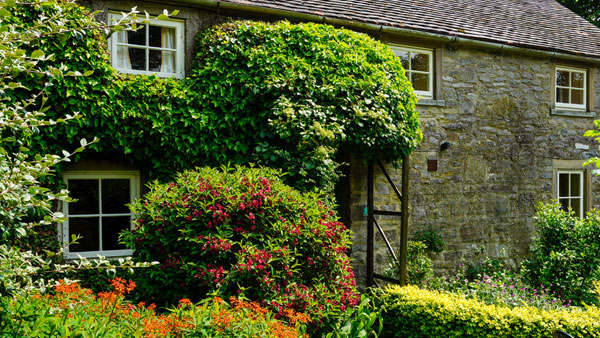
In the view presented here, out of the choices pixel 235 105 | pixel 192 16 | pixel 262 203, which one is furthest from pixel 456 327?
pixel 192 16

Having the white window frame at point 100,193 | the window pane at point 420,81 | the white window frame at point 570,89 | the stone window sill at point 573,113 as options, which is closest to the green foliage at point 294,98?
the white window frame at point 100,193

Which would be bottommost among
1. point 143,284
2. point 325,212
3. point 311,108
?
point 143,284

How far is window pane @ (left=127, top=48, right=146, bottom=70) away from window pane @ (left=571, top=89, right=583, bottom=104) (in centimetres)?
943

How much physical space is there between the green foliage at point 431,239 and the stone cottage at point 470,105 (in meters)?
0.20

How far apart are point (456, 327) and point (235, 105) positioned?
4182mm

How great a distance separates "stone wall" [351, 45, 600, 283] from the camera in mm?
8836

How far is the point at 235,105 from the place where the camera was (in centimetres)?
688

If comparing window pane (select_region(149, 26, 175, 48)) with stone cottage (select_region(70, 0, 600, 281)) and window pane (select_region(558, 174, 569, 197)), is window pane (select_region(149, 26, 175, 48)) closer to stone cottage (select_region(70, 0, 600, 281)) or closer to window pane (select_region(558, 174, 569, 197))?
stone cottage (select_region(70, 0, 600, 281))

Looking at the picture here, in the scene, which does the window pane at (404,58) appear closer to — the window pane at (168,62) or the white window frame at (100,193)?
the window pane at (168,62)

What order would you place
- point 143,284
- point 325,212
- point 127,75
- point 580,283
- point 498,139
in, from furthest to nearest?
1. point 498,139
2. point 580,283
3. point 127,75
4. point 325,212
5. point 143,284

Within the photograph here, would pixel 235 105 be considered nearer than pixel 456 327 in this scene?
No

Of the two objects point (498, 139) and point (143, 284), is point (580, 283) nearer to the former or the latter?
point (498, 139)

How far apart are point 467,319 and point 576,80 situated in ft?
25.6

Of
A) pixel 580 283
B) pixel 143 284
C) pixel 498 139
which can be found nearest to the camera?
pixel 143 284
